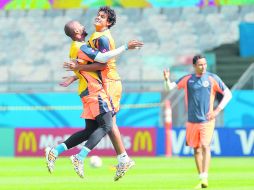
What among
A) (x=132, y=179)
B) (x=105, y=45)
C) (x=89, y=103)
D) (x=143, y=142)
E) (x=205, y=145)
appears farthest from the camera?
(x=143, y=142)

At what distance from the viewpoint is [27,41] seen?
36.4 metres

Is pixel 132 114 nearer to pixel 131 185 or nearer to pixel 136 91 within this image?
pixel 136 91

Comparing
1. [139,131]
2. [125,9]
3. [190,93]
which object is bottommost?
[139,131]

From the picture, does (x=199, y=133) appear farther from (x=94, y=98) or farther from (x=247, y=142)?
(x=247, y=142)

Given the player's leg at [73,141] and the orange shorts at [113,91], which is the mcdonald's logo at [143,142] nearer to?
the player's leg at [73,141]

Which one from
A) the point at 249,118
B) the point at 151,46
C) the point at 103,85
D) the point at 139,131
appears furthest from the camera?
the point at 151,46

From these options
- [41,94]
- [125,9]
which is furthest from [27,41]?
[41,94]

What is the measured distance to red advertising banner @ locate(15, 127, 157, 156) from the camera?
83.5 feet

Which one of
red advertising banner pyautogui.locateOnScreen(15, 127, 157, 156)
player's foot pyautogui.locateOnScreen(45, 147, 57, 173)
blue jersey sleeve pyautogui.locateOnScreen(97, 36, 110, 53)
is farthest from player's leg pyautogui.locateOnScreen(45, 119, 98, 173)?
red advertising banner pyautogui.locateOnScreen(15, 127, 157, 156)

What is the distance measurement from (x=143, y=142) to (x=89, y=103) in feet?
47.0

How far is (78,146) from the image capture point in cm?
2542

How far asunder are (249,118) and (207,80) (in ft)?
57.6

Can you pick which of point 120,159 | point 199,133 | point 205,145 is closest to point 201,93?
point 199,133

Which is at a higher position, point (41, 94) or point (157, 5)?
point (157, 5)
